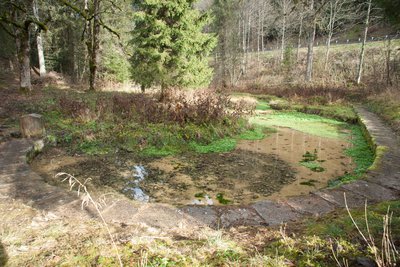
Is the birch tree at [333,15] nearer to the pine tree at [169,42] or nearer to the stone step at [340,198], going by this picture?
the pine tree at [169,42]

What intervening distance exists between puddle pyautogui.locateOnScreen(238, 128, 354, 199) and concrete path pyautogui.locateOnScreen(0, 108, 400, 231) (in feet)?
2.84

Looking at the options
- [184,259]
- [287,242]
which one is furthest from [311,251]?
[184,259]

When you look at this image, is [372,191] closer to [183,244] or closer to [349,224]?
[349,224]

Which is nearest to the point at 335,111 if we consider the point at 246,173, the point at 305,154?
the point at 305,154

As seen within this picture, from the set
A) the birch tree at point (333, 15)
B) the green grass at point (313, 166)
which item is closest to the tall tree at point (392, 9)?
the green grass at point (313, 166)

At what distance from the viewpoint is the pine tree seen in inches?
430

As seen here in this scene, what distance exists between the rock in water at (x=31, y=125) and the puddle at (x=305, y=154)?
5136 millimetres

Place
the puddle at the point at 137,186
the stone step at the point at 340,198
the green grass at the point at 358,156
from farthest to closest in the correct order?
the green grass at the point at 358,156 → the puddle at the point at 137,186 → the stone step at the point at 340,198

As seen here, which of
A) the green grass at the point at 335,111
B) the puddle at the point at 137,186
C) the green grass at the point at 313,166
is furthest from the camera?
the green grass at the point at 335,111

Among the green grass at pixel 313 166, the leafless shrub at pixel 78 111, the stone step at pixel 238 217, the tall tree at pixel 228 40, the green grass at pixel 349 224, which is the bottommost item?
the green grass at pixel 313 166

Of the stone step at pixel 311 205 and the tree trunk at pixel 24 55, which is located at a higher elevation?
the tree trunk at pixel 24 55

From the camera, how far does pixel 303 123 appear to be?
10.6 meters

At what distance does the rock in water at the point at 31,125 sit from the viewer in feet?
21.0

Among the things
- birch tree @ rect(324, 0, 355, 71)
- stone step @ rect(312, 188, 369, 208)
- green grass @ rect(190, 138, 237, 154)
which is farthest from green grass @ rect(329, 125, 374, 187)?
birch tree @ rect(324, 0, 355, 71)
